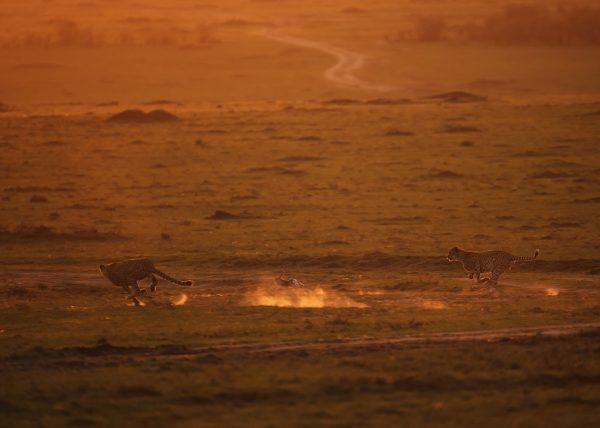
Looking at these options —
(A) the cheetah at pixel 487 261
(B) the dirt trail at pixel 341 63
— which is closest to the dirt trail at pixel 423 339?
(A) the cheetah at pixel 487 261

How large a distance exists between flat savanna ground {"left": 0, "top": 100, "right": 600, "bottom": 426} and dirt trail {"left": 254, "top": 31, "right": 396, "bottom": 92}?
17.3m

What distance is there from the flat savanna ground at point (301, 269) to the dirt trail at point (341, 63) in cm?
1733

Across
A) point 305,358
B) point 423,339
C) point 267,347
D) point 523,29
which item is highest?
point 523,29

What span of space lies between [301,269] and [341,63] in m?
55.2

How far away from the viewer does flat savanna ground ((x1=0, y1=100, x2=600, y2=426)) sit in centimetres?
1180

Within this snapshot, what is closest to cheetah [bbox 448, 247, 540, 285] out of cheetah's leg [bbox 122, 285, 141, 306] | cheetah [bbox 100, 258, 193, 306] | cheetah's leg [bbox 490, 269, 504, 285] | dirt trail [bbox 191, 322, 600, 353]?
cheetah's leg [bbox 490, 269, 504, 285]

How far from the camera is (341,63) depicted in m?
75.6

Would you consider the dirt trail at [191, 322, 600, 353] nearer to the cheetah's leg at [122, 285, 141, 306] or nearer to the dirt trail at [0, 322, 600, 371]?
the dirt trail at [0, 322, 600, 371]

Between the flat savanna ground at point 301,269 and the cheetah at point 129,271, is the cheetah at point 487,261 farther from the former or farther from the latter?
the cheetah at point 129,271

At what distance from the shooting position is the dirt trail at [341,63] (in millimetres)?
64812

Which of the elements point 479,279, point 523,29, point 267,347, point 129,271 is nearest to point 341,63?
point 523,29

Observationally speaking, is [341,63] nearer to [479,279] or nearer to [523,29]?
[523,29]

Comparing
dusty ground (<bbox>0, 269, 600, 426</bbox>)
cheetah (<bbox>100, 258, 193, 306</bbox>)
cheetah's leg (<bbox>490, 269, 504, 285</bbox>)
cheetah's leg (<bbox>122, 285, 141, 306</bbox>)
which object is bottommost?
dusty ground (<bbox>0, 269, 600, 426</bbox>)

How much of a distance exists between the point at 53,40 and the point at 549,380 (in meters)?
76.8
